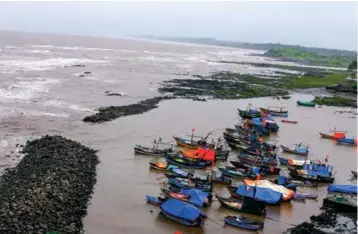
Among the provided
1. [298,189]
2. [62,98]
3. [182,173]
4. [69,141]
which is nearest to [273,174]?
[298,189]

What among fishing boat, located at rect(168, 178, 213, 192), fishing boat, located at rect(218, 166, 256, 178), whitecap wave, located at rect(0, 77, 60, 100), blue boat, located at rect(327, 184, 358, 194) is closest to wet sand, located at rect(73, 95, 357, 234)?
blue boat, located at rect(327, 184, 358, 194)

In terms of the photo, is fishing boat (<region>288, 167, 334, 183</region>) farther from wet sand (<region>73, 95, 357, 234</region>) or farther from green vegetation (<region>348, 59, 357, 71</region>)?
green vegetation (<region>348, 59, 357, 71</region>)

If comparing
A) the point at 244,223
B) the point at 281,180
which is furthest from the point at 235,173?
the point at 244,223

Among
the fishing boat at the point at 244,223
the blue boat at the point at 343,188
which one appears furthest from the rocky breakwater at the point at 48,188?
the blue boat at the point at 343,188

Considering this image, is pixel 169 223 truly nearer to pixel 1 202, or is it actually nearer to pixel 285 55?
pixel 1 202

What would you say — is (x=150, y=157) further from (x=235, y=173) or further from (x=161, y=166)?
(x=235, y=173)

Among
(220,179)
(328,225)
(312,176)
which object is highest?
(312,176)
